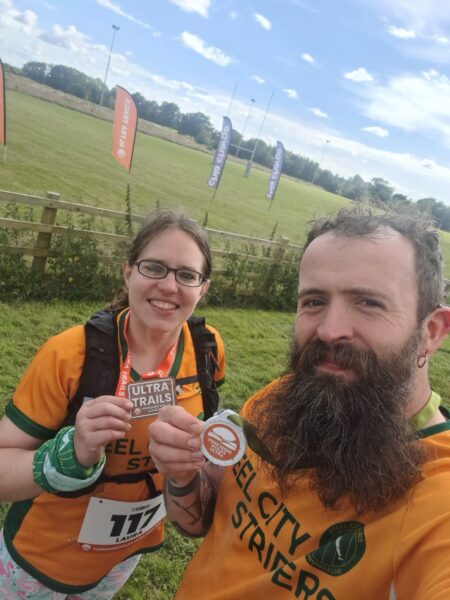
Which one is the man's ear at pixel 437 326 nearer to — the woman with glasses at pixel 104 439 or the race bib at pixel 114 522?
the woman with glasses at pixel 104 439

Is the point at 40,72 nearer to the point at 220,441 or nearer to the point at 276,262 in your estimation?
the point at 276,262

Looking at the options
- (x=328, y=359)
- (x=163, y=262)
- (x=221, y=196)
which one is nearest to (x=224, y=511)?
(x=328, y=359)

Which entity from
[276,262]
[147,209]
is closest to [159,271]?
[276,262]

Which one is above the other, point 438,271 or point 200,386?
point 438,271

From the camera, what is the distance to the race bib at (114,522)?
1.74 metres

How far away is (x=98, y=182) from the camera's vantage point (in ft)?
66.3

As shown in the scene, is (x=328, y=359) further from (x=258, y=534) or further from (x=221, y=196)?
(x=221, y=196)

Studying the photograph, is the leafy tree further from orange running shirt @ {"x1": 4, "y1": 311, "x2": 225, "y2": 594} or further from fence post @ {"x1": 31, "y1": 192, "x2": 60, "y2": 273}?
orange running shirt @ {"x1": 4, "y1": 311, "x2": 225, "y2": 594}

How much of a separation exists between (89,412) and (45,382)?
344 mm

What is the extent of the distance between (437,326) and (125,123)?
1293 cm

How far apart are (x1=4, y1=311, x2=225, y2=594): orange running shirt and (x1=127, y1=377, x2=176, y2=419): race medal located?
6.7 inches

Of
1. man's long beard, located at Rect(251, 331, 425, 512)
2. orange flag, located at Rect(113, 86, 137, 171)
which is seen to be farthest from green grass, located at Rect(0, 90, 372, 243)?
man's long beard, located at Rect(251, 331, 425, 512)

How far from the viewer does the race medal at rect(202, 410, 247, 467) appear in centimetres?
134

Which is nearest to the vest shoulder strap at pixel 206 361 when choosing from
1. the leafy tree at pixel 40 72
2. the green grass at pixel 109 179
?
the green grass at pixel 109 179
